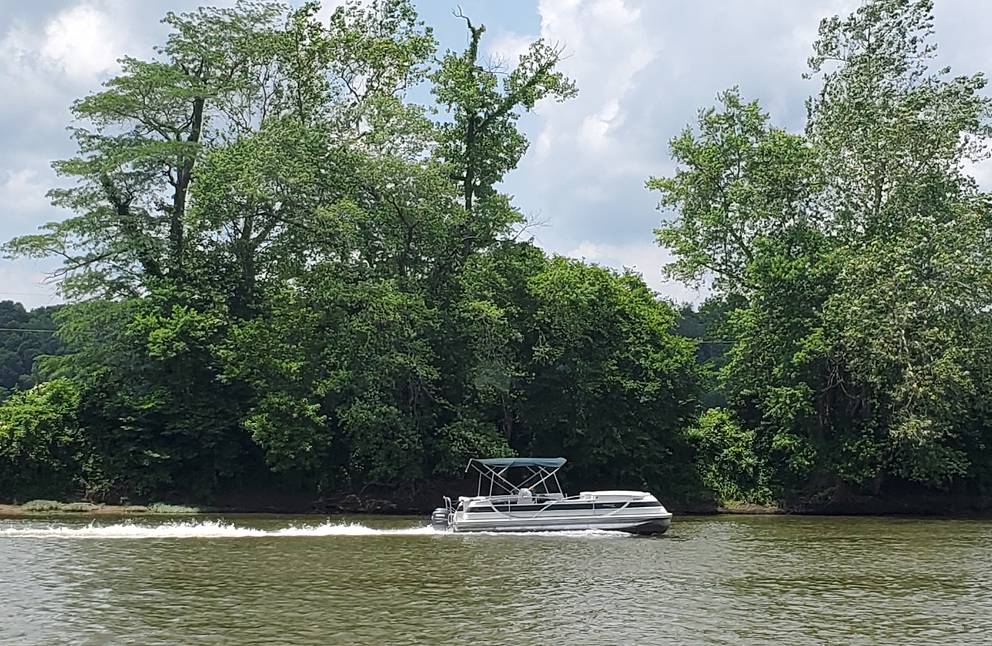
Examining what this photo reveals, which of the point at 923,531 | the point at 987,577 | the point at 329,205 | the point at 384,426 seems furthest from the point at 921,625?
the point at 329,205

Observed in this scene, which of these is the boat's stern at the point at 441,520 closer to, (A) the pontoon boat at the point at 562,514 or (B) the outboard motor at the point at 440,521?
(B) the outboard motor at the point at 440,521

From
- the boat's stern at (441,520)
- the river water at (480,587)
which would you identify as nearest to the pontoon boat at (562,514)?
the boat's stern at (441,520)

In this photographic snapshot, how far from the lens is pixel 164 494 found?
45781mm

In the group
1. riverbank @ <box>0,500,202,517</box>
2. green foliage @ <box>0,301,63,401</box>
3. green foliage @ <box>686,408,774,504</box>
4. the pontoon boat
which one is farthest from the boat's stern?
green foliage @ <box>0,301,63,401</box>

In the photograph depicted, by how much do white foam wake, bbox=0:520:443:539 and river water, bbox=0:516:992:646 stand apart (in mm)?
139

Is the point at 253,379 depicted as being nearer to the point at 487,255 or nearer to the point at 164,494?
the point at 164,494

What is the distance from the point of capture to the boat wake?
107 feet

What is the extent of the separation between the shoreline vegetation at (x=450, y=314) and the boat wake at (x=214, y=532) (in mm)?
8794

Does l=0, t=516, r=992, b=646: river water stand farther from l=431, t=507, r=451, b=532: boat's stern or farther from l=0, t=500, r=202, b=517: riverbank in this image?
l=0, t=500, r=202, b=517: riverbank

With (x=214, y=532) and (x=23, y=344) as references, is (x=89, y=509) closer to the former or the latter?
(x=214, y=532)

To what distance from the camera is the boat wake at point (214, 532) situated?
3250 centimetres

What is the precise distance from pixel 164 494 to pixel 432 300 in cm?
1509

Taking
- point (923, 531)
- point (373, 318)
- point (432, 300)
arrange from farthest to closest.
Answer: point (432, 300)
point (373, 318)
point (923, 531)

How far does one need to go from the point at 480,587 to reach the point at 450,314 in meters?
25.9
